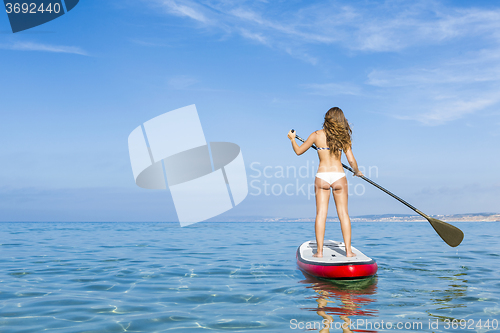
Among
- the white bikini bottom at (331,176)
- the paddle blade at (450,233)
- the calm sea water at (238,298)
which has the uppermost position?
the white bikini bottom at (331,176)

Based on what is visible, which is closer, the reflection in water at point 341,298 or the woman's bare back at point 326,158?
the reflection in water at point 341,298

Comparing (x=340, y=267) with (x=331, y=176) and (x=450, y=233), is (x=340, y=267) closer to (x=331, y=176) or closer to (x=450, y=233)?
(x=331, y=176)

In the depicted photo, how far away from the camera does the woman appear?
6.30 meters

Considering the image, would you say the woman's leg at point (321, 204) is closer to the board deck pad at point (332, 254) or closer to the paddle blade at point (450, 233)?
the board deck pad at point (332, 254)

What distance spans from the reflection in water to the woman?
72 centimetres

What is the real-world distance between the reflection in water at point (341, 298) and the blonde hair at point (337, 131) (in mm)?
2204

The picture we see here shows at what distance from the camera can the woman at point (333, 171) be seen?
6301 millimetres

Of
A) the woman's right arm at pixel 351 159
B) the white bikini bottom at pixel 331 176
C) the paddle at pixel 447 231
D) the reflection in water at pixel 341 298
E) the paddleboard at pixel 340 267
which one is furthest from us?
the paddle at pixel 447 231

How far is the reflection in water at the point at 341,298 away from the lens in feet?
12.8

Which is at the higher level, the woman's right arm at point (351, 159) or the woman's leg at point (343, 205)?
the woman's right arm at point (351, 159)

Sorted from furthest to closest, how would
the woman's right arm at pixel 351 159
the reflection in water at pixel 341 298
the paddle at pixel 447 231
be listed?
the paddle at pixel 447 231
the woman's right arm at pixel 351 159
the reflection in water at pixel 341 298

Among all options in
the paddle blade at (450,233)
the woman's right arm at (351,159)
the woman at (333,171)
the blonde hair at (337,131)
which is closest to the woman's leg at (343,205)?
the woman at (333,171)

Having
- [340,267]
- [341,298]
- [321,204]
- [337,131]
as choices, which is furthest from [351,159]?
[341,298]

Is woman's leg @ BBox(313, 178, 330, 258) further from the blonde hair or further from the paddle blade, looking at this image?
the paddle blade
